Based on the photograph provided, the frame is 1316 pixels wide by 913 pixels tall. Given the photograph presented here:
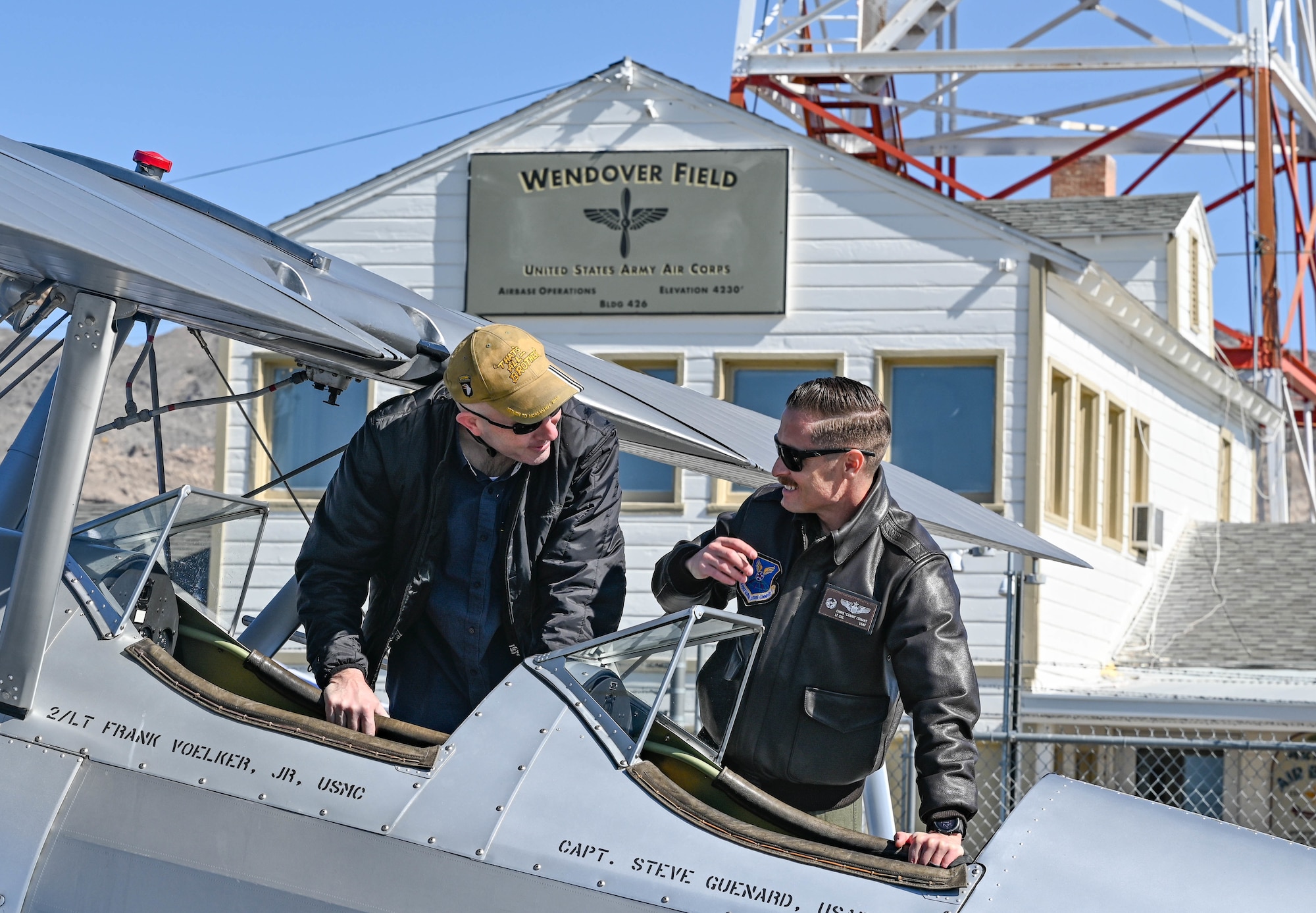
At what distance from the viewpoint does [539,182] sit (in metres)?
14.4

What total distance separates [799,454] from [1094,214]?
1503 centimetres

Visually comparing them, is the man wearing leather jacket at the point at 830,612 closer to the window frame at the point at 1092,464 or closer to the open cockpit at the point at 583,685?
the open cockpit at the point at 583,685

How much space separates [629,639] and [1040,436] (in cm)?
1086

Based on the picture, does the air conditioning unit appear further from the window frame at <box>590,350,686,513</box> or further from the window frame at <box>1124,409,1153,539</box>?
the window frame at <box>590,350,686,513</box>

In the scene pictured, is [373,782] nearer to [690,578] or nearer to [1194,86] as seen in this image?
[690,578]

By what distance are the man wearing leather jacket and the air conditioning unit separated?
43.3 feet

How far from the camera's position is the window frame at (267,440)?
14211mm

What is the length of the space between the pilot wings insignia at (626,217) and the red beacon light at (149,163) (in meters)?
8.96

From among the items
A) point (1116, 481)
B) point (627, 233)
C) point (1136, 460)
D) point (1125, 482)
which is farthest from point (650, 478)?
point (1136, 460)

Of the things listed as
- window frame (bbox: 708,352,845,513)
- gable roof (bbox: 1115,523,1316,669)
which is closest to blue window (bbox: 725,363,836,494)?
window frame (bbox: 708,352,845,513)

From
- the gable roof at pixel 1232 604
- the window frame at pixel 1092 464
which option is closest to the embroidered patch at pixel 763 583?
the window frame at pixel 1092 464

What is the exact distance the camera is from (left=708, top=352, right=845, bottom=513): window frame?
13898mm

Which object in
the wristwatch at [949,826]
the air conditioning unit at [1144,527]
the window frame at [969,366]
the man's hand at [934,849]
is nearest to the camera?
the man's hand at [934,849]

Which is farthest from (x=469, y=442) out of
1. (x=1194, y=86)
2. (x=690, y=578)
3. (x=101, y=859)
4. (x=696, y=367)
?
(x=1194, y=86)
